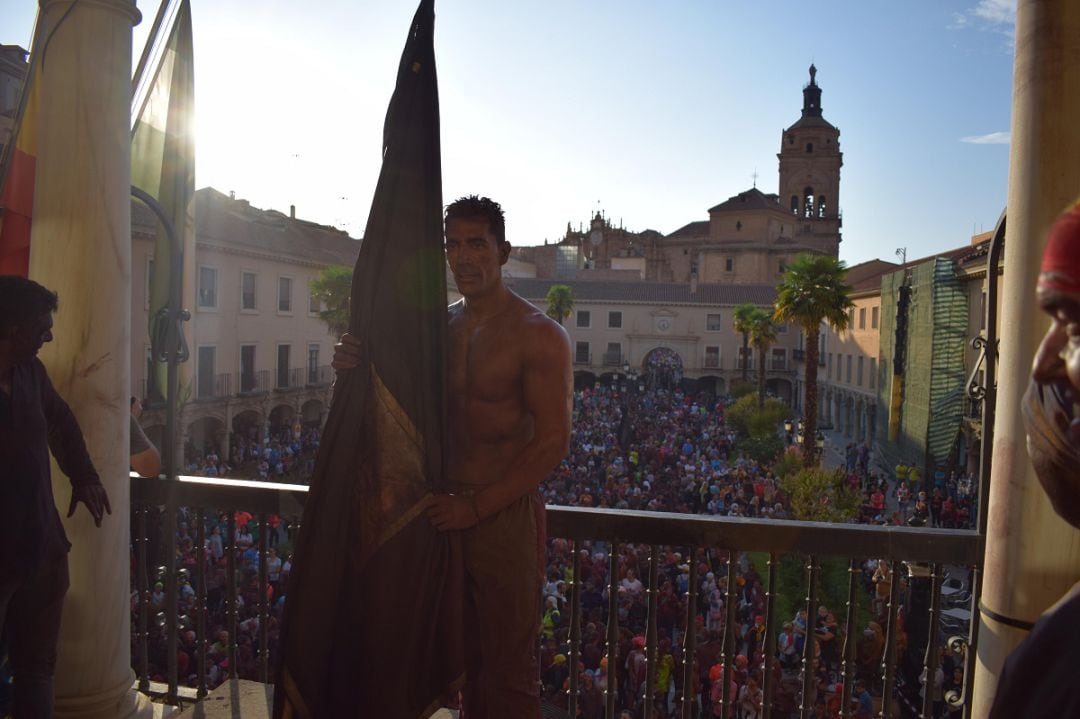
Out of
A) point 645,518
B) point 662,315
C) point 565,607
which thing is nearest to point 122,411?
point 645,518

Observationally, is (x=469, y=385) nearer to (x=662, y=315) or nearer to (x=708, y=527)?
(x=708, y=527)

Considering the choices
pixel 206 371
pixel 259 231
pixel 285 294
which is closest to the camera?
pixel 206 371

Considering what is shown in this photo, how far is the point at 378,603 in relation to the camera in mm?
2330

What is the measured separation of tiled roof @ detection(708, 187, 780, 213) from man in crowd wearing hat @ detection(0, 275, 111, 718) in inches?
2755

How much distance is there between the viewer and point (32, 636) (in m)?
2.67

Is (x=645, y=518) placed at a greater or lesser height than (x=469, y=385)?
lesser

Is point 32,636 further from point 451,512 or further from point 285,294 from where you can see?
point 285,294

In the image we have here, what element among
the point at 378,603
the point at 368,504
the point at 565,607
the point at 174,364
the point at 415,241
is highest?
the point at 415,241

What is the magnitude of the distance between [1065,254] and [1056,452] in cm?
25

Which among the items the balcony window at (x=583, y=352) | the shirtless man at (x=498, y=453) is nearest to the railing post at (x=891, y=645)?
the shirtless man at (x=498, y=453)

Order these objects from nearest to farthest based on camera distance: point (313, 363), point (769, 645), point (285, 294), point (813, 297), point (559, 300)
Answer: point (769, 645) < point (813, 297) < point (285, 294) < point (313, 363) < point (559, 300)

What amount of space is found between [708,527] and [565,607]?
707cm

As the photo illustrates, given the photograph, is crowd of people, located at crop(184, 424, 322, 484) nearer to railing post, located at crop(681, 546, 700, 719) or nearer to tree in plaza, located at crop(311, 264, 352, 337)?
tree in plaza, located at crop(311, 264, 352, 337)

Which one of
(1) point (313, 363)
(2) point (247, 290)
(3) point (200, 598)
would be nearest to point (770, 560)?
(3) point (200, 598)
